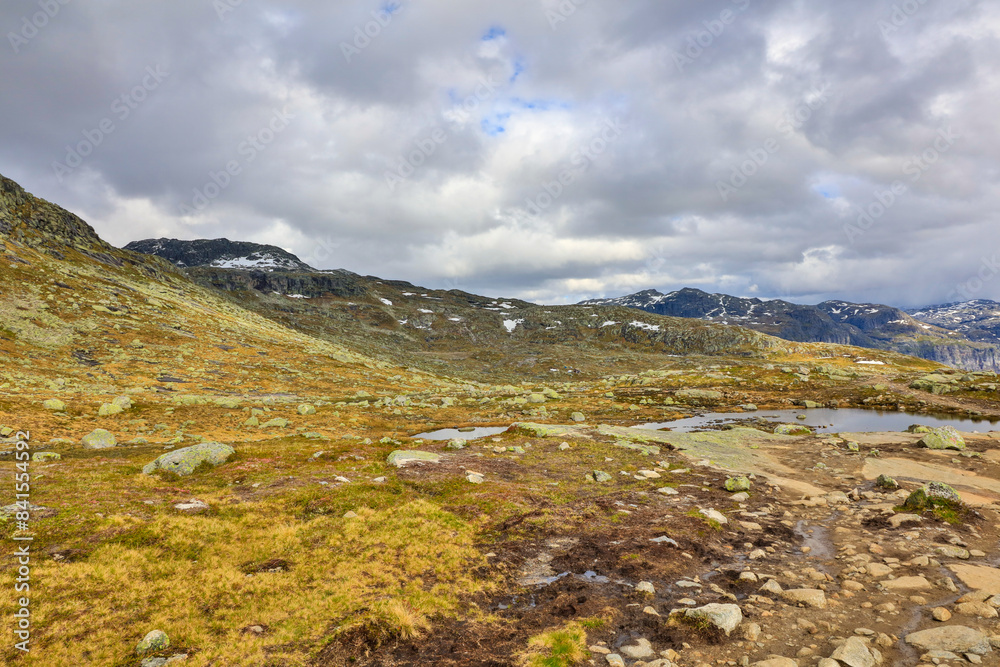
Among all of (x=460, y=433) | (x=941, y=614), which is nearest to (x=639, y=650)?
(x=941, y=614)

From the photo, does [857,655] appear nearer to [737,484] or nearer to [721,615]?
[721,615]

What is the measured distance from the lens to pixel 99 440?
31.6 metres

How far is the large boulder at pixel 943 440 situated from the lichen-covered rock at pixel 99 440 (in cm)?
6724

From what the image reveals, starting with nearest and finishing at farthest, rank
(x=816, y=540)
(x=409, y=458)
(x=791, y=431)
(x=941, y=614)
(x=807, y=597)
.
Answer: (x=941, y=614)
(x=807, y=597)
(x=816, y=540)
(x=409, y=458)
(x=791, y=431)

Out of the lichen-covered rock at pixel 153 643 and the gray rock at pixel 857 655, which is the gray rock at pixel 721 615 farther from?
the lichen-covered rock at pixel 153 643

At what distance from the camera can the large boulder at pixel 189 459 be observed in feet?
82.1

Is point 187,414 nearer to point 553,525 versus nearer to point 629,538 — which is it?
point 553,525

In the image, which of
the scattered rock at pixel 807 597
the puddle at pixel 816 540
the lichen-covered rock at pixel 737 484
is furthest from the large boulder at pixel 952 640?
the lichen-covered rock at pixel 737 484

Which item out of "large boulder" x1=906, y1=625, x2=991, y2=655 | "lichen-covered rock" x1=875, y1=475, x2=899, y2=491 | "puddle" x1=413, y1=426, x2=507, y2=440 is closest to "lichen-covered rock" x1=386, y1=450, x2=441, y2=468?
"puddle" x1=413, y1=426, x2=507, y2=440

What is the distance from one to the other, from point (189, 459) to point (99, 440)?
12.6 metres

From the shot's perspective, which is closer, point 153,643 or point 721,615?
point 153,643

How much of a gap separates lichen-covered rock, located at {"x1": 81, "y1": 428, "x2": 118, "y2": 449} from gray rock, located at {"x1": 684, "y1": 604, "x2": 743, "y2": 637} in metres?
41.9

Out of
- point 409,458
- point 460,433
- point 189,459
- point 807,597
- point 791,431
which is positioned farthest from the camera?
point 460,433

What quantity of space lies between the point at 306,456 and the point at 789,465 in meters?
38.2
